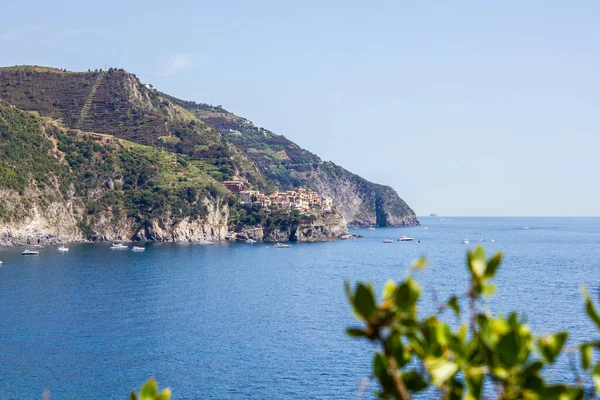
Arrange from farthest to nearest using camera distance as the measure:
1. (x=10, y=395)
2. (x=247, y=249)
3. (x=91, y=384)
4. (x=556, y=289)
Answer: (x=247, y=249)
(x=556, y=289)
(x=91, y=384)
(x=10, y=395)

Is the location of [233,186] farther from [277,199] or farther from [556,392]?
[556,392]

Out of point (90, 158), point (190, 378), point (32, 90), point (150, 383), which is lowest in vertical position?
point (190, 378)

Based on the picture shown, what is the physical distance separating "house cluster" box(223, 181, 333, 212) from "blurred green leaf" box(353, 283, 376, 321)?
139 metres

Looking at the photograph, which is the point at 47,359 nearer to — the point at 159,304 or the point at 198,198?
the point at 159,304

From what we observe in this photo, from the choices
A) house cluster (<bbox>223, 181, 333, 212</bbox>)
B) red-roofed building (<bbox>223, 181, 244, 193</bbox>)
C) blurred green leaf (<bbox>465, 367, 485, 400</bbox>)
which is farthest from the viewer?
red-roofed building (<bbox>223, 181, 244, 193</bbox>)

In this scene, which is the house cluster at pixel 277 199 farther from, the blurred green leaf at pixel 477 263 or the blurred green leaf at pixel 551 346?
the blurred green leaf at pixel 551 346

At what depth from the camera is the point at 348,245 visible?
13375 cm

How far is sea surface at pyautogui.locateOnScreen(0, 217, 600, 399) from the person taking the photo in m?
35.4

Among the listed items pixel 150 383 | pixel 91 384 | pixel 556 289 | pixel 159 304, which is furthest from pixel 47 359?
pixel 556 289

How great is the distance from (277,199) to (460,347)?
478 feet

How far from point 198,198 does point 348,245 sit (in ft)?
101

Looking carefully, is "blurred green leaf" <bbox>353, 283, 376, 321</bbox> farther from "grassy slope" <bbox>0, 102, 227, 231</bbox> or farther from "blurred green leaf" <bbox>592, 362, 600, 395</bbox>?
"grassy slope" <bbox>0, 102, 227, 231</bbox>

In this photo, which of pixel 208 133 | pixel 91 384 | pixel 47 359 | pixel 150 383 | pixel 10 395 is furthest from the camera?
pixel 208 133

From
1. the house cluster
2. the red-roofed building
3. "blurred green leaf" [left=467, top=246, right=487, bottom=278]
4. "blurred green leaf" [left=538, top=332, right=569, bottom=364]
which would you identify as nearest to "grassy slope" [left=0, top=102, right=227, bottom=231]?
the red-roofed building
